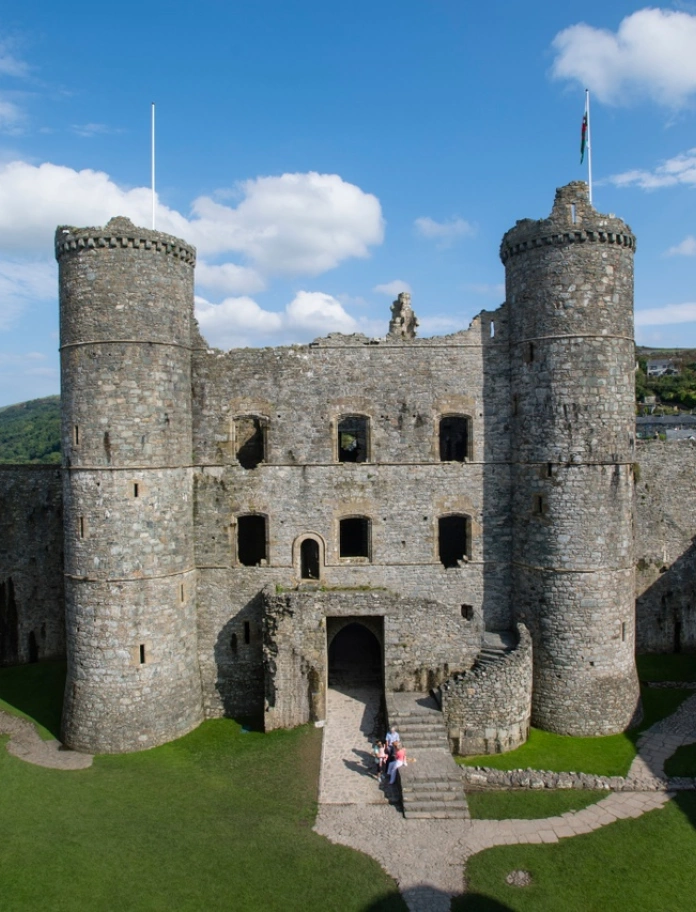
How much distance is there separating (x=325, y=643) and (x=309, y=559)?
12.9 feet

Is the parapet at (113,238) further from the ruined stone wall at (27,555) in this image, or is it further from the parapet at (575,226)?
the parapet at (575,226)

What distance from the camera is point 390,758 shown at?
690 inches

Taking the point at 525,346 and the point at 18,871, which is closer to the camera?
the point at 18,871

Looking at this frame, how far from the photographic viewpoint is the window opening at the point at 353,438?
2239 centimetres

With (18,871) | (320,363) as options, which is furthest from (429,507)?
(18,871)

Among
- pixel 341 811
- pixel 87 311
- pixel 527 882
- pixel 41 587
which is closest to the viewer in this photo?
pixel 527 882

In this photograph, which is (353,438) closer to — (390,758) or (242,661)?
(242,661)

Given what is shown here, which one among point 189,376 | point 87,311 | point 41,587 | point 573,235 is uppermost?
point 573,235

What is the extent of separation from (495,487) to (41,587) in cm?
1701

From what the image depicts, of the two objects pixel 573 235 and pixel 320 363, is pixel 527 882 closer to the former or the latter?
pixel 320 363

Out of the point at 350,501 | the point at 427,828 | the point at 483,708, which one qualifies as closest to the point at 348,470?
the point at 350,501

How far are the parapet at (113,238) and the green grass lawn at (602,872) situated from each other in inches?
704

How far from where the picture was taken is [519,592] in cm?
2138

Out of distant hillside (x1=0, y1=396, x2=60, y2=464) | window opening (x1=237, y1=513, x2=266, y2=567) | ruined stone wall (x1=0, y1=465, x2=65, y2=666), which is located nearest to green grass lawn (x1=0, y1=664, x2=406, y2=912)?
window opening (x1=237, y1=513, x2=266, y2=567)
